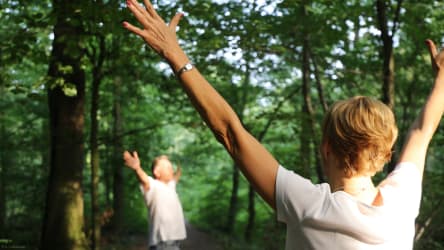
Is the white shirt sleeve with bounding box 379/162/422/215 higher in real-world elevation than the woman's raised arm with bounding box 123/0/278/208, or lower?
lower

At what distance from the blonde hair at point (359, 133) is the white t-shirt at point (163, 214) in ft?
18.1

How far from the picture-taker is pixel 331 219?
1.67 metres

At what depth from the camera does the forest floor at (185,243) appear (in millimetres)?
16319

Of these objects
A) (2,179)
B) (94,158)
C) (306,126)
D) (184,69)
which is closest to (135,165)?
(94,158)

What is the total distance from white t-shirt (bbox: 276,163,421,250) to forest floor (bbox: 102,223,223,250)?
1394cm

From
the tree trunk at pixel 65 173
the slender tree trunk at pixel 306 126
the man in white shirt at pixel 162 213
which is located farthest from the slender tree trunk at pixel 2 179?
the man in white shirt at pixel 162 213

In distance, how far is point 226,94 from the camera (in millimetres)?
18031

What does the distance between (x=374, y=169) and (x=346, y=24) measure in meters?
8.66

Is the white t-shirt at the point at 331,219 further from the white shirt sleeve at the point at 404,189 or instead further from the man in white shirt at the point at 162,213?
the man in white shirt at the point at 162,213

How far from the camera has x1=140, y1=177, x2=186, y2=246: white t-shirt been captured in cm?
714

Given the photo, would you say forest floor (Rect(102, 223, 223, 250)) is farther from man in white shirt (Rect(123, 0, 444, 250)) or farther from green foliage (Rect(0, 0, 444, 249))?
man in white shirt (Rect(123, 0, 444, 250))

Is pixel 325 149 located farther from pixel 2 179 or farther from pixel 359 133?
pixel 2 179

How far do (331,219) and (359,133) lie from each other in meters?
0.30

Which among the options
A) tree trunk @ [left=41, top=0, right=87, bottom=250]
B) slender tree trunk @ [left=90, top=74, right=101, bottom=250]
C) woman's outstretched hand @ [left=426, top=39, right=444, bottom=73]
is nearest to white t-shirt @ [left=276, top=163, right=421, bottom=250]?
woman's outstretched hand @ [left=426, top=39, right=444, bottom=73]
